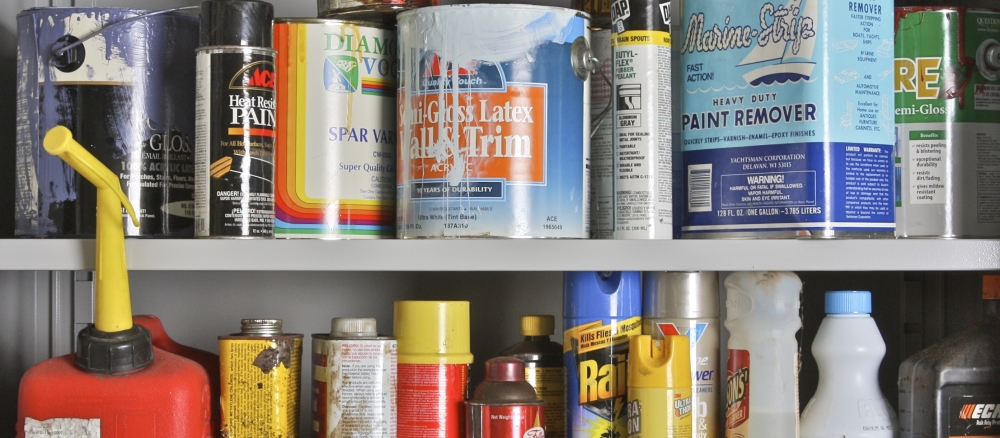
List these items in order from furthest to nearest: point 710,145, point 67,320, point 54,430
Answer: point 67,320
point 710,145
point 54,430

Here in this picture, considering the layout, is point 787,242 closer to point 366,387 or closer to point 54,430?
point 366,387

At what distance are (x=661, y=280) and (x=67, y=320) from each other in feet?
2.54

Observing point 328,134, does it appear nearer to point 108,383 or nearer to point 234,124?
point 234,124

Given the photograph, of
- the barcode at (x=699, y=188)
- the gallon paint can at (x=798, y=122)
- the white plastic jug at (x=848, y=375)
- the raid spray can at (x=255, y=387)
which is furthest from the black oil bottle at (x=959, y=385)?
the raid spray can at (x=255, y=387)

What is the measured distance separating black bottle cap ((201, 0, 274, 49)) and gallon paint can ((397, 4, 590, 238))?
0.16m

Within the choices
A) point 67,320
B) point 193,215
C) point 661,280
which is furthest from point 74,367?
point 661,280

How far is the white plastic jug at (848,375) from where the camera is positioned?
98 cm

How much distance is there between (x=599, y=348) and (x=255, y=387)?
360mm

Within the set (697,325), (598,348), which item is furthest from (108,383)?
(697,325)

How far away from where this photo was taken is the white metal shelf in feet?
2.97

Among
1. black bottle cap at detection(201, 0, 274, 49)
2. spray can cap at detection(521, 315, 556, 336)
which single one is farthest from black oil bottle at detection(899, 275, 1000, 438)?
black bottle cap at detection(201, 0, 274, 49)

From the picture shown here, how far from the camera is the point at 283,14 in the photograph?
1262mm

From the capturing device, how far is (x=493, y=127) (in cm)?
92

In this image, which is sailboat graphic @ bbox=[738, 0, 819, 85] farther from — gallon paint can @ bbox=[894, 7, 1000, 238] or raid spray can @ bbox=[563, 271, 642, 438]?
raid spray can @ bbox=[563, 271, 642, 438]
